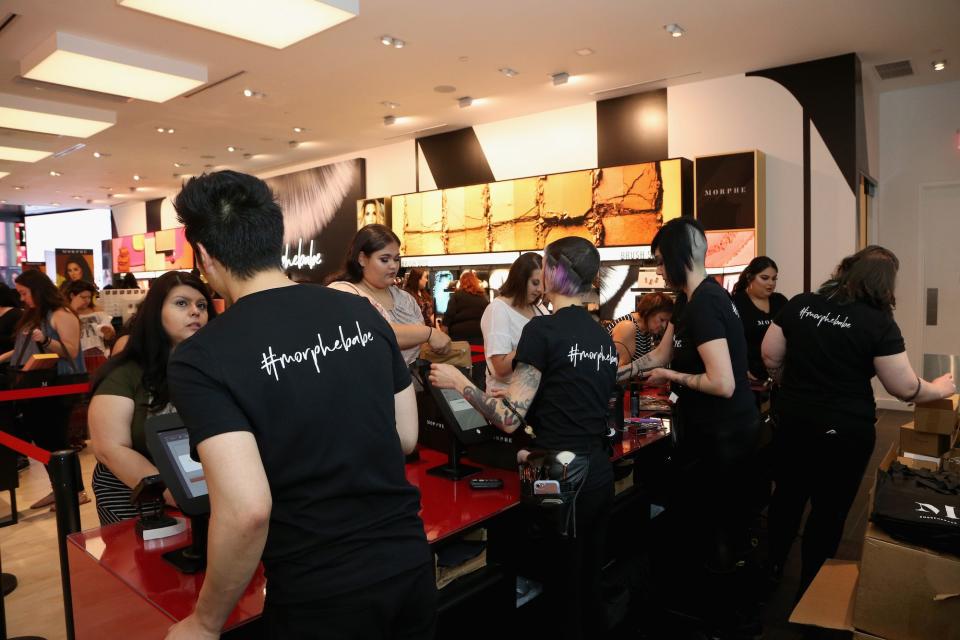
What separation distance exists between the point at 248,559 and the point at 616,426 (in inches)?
80.9

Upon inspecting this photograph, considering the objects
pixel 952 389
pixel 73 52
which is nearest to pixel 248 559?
pixel 952 389

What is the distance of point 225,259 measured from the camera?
110cm

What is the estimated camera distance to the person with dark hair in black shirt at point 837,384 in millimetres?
2414

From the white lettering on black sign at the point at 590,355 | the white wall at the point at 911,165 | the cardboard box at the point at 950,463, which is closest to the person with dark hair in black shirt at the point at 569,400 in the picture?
the white lettering on black sign at the point at 590,355

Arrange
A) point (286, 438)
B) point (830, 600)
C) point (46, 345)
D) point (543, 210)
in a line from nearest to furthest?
point (286, 438), point (830, 600), point (46, 345), point (543, 210)

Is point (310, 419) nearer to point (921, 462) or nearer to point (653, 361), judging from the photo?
point (653, 361)

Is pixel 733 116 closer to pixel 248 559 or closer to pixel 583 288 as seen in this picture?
pixel 583 288

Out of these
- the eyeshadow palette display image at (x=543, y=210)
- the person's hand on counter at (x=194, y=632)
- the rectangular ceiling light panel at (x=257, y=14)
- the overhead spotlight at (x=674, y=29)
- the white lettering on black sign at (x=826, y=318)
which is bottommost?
the person's hand on counter at (x=194, y=632)

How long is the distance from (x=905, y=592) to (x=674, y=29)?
4.74 metres

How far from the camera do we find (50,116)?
662 centimetres

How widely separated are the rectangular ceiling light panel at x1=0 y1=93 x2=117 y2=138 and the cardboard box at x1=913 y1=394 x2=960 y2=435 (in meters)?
7.65

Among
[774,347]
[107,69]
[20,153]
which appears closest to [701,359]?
[774,347]

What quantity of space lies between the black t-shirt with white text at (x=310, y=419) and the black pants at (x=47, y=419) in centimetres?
463

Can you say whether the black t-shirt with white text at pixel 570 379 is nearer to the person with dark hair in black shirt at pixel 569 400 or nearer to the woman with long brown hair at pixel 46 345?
the person with dark hair in black shirt at pixel 569 400
